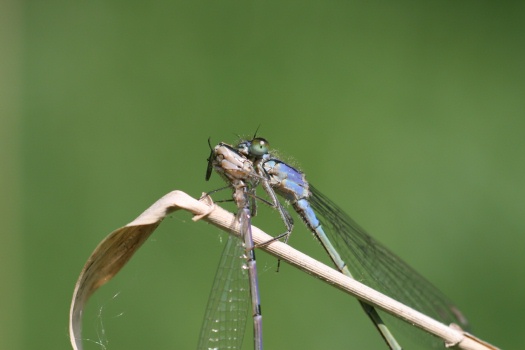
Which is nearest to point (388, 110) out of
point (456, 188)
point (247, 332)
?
point (456, 188)

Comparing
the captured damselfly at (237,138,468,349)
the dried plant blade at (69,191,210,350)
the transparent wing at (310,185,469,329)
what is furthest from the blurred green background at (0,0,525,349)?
the dried plant blade at (69,191,210,350)

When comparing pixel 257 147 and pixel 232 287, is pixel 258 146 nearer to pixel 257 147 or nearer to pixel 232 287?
pixel 257 147

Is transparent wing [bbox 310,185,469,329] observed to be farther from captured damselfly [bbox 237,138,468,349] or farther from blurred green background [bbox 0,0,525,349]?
blurred green background [bbox 0,0,525,349]

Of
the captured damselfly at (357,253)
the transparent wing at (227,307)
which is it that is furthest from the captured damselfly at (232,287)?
the captured damselfly at (357,253)

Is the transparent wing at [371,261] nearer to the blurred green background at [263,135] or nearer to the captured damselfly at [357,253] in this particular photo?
the captured damselfly at [357,253]

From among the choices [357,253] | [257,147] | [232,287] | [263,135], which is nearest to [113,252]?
[232,287]
